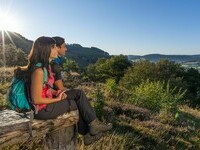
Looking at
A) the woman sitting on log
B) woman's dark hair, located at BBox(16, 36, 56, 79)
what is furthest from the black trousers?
woman's dark hair, located at BBox(16, 36, 56, 79)

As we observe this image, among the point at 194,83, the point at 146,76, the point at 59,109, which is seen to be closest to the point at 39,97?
the point at 59,109

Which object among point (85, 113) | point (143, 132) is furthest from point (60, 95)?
point (143, 132)

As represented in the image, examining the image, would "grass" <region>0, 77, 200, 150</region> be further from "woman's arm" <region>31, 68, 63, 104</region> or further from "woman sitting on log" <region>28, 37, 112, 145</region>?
"woman's arm" <region>31, 68, 63, 104</region>

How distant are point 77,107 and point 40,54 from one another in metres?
1.12

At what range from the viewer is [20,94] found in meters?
5.39

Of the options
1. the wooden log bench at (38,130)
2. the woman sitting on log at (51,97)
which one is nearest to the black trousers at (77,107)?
the woman sitting on log at (51,97)

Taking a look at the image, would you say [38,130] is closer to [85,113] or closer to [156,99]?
[85,113]

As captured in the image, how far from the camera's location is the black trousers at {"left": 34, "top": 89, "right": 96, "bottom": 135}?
5.58m

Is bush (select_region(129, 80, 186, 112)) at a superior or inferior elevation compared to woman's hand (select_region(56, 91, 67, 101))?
inferior

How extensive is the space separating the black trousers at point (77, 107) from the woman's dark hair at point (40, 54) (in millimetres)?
644

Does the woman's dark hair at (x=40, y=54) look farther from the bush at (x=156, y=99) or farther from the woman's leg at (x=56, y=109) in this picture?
the bush at (x=156, y=99)

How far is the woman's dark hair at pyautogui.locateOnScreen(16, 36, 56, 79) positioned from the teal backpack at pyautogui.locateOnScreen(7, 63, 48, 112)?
0.35 feet

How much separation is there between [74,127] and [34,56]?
1309 mm

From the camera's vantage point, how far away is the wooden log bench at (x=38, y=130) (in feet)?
15.4
